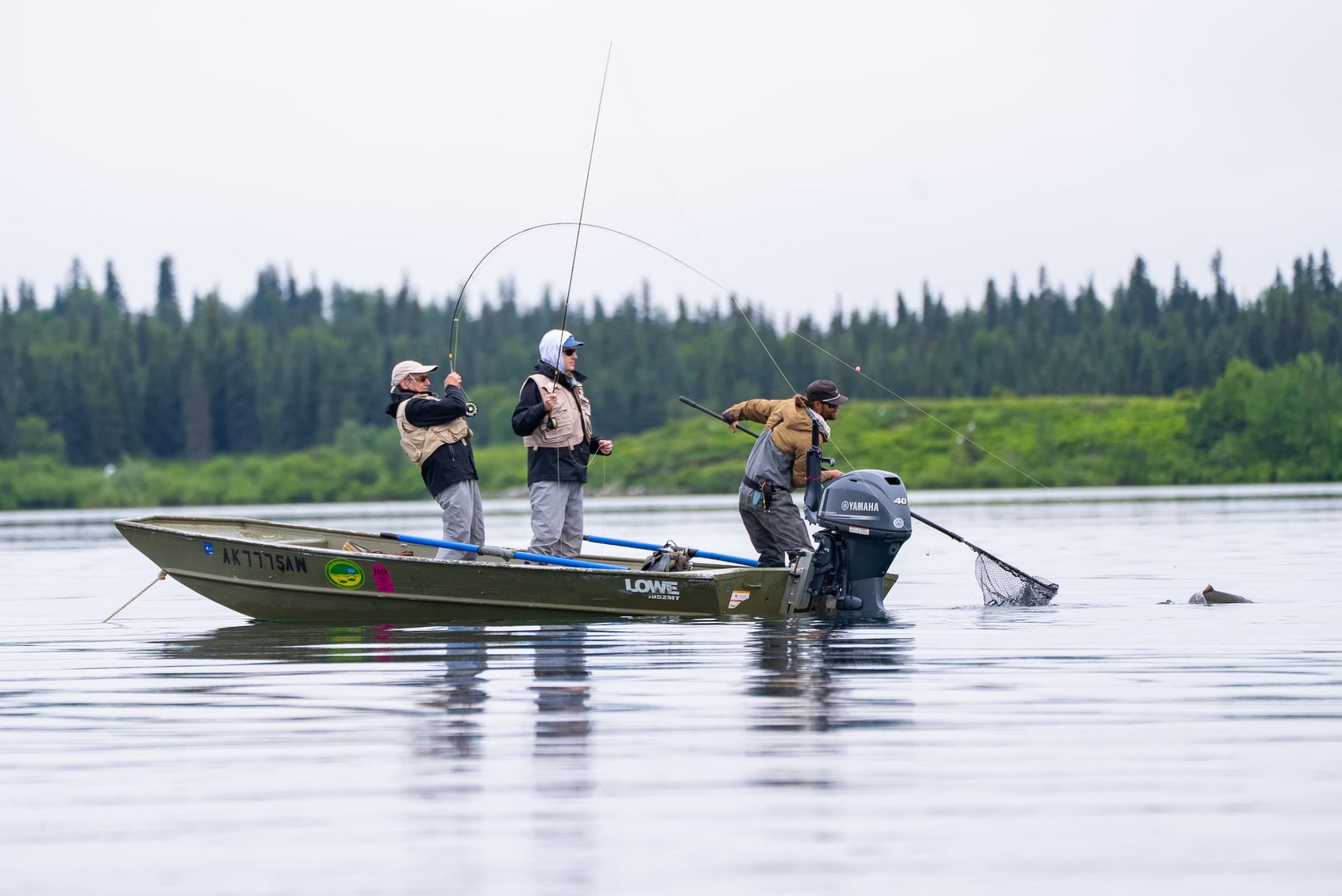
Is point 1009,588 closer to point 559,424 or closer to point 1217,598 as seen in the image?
point 1217,598

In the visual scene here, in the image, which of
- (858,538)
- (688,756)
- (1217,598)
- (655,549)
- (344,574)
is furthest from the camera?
(1217,598)

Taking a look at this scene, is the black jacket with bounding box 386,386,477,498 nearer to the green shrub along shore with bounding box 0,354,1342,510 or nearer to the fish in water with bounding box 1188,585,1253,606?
the fish in water with bounding box 1188,585,1253,606

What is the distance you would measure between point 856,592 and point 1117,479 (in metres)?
77.5

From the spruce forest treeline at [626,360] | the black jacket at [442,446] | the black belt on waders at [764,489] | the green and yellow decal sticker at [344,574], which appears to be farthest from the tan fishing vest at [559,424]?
the spruce forest treeline at [626,360]

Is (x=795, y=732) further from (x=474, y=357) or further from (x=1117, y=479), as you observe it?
(x=474, y=357)

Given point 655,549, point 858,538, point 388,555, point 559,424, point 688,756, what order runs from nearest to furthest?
point 688,756, point 858,538, point 559,424, point 388,555, point 655,549

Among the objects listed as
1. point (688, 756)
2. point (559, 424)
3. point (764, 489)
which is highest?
point (559, 424)

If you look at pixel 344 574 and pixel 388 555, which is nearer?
pixel 388 555

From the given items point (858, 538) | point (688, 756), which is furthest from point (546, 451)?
point (688, 756)

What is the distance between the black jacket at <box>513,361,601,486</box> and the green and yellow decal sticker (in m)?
1.47

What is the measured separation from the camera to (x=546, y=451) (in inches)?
493

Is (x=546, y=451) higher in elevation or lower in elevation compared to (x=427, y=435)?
lower

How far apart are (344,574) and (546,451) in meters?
1.81

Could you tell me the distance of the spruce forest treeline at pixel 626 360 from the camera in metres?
126
